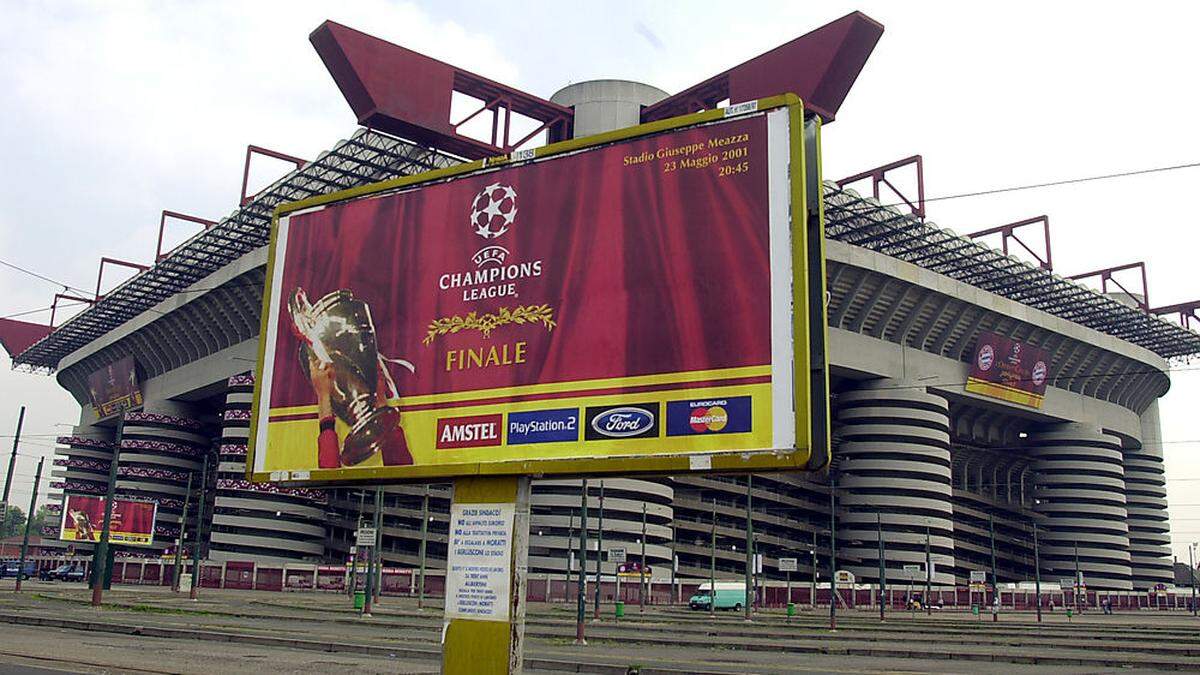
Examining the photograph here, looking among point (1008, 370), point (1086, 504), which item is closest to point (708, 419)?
point (1008, 370)

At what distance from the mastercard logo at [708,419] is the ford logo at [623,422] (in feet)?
1.90

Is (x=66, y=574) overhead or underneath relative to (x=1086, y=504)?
underneath

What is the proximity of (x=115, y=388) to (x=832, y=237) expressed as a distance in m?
87.9

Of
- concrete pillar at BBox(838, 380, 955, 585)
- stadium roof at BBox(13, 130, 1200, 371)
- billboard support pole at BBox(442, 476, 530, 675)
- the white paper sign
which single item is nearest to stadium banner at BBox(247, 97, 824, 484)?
billboard support pole at BBox(442, 476, 530, 675)

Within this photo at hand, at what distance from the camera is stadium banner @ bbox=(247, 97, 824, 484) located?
13.9 metres

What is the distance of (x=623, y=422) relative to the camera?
1433 cm

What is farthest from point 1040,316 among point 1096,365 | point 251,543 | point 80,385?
point 80,385

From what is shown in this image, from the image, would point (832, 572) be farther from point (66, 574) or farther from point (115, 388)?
point (115, 388)

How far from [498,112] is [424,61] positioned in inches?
347

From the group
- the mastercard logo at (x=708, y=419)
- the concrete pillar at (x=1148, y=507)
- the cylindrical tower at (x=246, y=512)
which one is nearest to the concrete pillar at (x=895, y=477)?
the concrete pillar at (x=1148, y=507)

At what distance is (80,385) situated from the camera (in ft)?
495

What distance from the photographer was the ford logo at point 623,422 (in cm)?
1417

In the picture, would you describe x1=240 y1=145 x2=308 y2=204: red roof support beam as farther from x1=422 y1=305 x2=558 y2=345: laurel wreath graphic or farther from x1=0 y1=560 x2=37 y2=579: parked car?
x1=422 y1=305 x2=558 y2=345: laurel wreath graphic

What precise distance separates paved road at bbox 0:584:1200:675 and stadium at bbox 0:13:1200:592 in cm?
4139
